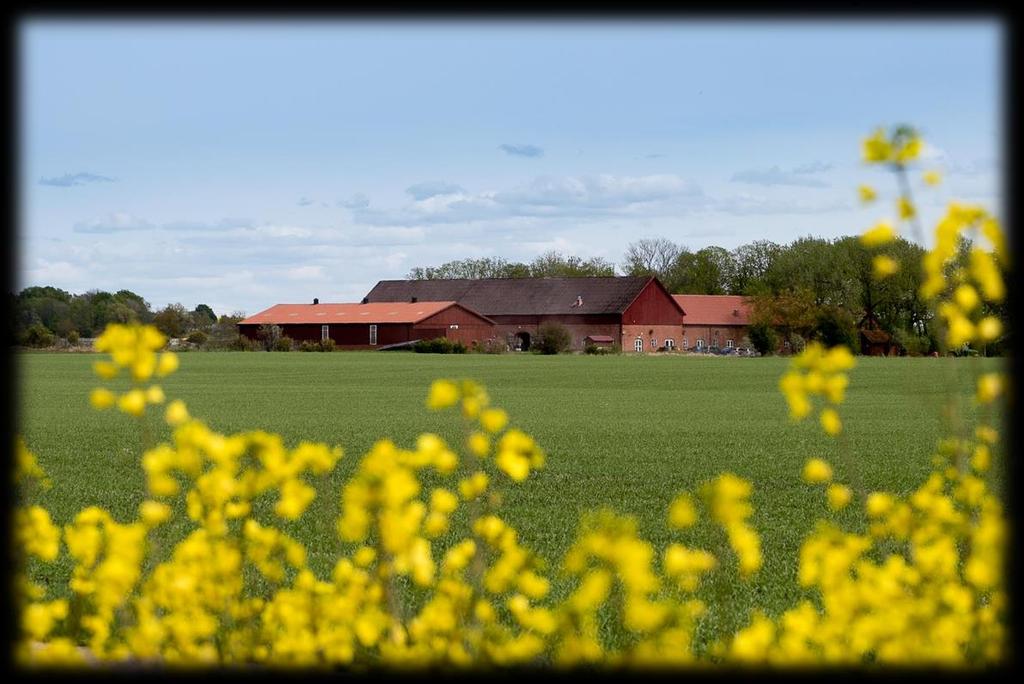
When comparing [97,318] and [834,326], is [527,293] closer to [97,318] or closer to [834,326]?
[834,326]

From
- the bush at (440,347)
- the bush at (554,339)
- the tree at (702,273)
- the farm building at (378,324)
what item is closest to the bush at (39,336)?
the bush at (440,347)

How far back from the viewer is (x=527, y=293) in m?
92.9

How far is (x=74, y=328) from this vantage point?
4784cm

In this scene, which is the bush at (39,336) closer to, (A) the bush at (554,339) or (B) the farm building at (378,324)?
(B) the farm building at (378,324)

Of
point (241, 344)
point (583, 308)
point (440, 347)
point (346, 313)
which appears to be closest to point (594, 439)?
point (440, 347)

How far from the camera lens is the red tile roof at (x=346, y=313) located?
276 feet

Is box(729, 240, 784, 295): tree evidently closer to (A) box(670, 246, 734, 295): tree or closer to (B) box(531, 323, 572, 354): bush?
(A) box(670, 246, 734, 295): tree

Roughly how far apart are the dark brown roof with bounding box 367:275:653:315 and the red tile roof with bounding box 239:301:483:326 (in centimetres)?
747

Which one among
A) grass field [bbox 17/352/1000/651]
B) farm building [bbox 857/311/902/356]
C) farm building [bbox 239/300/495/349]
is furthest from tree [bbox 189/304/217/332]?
farm building [bbox 857/311/902/356]

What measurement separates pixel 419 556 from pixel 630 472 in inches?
389

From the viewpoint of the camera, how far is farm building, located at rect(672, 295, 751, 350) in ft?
311

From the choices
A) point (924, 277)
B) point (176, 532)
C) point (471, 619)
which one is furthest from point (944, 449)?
point (176, 532)

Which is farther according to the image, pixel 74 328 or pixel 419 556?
pixel 74 328

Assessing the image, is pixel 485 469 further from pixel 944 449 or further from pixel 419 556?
pixel 419 556
